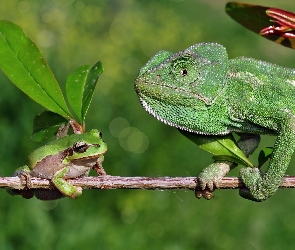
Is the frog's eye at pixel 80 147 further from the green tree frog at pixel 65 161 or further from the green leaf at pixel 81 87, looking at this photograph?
the green leaf at pixel 81 87

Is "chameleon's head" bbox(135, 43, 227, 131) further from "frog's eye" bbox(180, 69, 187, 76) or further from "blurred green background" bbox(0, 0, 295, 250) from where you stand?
"blurred green background" bbox(0, 0, 295, 250)

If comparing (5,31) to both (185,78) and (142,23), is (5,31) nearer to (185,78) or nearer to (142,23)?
(185,78)

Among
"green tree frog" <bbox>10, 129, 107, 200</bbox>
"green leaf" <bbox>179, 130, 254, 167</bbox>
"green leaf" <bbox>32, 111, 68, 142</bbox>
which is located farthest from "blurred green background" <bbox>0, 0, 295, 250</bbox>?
"green leaf" <bbox>179, 130, 254, 167</bbox>

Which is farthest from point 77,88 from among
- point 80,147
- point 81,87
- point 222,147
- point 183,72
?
point 222,147

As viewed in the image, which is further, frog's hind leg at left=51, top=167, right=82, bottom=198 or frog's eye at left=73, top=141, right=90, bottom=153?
frog's eye at left=73, top=141, right=90, bottom=153

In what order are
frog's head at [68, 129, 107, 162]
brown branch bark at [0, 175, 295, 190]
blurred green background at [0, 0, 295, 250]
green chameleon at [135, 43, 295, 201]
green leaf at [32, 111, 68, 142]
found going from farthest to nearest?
blurred green background at [0, 0, 295, 250], frog's head at [68, 129, 107, 162], green leaf at [32, 111, 68, 142], green chameleon at [135, 43, 295, 201], brown branch bark at [0, 175, 295, 190]

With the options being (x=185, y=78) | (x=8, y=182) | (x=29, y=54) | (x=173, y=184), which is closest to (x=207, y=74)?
(x=185, y=78)
